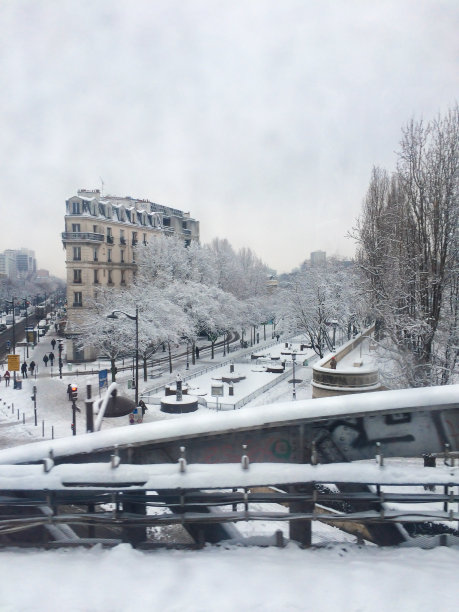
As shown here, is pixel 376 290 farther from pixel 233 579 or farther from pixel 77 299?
pixel 77 299

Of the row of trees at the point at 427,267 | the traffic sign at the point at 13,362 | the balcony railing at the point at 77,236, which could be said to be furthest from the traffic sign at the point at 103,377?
the balcony railing at the point at 77,236

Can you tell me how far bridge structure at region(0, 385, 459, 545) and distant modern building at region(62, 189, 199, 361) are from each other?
3728 cm

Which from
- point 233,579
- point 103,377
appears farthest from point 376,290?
point 233,579

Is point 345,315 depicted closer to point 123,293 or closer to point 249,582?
point 123,293

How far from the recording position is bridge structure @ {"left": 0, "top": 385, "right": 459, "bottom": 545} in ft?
13.2

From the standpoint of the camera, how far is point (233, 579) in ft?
11.6

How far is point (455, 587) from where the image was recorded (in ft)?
11.2

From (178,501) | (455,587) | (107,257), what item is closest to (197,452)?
(178,501)

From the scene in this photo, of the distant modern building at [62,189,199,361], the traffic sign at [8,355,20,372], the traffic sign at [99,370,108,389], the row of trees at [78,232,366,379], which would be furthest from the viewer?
the distant modern building at [62,189,199,361]

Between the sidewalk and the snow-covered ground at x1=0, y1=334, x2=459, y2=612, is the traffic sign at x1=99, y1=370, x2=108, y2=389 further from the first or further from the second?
the snow-covered ground at x1=0, y1=334, x2=459, y2=612

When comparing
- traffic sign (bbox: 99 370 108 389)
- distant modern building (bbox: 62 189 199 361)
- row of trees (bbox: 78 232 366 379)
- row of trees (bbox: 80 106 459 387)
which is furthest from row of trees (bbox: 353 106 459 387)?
distant modern building (bbox: 62 189 199 361)

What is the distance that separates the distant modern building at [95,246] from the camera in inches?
→ 1674

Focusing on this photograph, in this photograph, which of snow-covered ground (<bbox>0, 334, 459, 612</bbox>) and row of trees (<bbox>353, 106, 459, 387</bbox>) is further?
row of trees (<bbox>353, 106, 459, 387</bbox>)

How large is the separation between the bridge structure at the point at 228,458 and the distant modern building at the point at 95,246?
3728 centimetres
